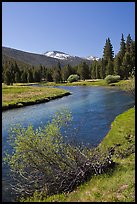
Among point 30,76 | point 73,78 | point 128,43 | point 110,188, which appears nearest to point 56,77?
point 73,78

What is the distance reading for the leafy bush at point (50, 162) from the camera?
13.7 meters

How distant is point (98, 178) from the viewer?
13.9 metres

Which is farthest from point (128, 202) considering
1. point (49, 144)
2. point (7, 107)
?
point (7, 107)

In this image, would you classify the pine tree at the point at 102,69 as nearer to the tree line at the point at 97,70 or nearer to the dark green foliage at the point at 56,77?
the tree line at the point at 97,70

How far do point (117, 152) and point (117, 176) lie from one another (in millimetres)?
4804

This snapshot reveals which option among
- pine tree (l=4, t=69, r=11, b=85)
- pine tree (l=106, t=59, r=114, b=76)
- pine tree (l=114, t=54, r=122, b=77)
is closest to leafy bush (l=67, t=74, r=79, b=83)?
pine tree (l=106, t=59, r=114, b=76)

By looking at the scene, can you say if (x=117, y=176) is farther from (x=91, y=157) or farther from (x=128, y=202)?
(x=128, y=202)

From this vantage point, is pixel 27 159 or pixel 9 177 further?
pixel 9 177

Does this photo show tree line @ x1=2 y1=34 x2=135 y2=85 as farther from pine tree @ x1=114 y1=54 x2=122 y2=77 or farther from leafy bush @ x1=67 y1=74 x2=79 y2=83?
leafy bush @ x1=67 y1=74 x2=79 y2=83

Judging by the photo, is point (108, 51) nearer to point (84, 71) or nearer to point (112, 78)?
point (84, 71)

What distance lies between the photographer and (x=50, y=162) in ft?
46.3

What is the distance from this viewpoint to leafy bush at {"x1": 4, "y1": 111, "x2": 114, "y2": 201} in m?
13.7

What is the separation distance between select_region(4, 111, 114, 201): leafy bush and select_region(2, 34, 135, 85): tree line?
8157 cm

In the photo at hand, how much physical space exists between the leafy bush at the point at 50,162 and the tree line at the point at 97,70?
8157cm
